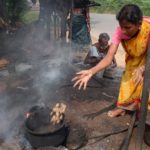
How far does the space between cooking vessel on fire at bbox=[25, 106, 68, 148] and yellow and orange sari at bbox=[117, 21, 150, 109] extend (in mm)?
1293

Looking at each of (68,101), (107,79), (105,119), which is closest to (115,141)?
(105,119)

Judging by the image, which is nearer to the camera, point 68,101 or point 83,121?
point 83,121

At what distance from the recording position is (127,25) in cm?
459

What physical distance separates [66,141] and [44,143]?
0.48 meters

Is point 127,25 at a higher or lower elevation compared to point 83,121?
higher

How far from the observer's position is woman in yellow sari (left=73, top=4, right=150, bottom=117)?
4498mm

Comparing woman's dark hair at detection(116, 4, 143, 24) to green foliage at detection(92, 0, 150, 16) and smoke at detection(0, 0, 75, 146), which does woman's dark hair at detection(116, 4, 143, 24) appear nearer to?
smoke at detection(0, 0, 75, 146)

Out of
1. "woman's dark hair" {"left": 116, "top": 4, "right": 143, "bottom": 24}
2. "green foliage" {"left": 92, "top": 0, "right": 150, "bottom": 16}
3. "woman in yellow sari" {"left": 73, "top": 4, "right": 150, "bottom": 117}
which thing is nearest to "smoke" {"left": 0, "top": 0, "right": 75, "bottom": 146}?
"woman in yellow sari" {"left": 73, "top": 4, "right": 150, "bottom": 117}

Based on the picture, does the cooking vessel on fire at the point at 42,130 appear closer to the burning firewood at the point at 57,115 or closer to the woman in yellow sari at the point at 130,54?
the burning firewood at the point at 57,115

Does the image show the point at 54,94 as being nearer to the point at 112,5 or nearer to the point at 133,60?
the point at 133,60

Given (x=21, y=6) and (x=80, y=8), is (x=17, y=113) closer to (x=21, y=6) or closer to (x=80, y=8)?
(x=80, y=8)

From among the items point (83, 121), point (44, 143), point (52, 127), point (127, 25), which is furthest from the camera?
point (83, 121)

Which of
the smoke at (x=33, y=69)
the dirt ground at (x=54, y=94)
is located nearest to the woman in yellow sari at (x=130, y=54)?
the dirt ground at (x=54, y=94)

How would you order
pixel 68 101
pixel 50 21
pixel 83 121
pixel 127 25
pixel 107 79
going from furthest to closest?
pixel 50 21 → pixel 107 79 → pixel 68 101 → pixel 83 121 → pixel 127 25
